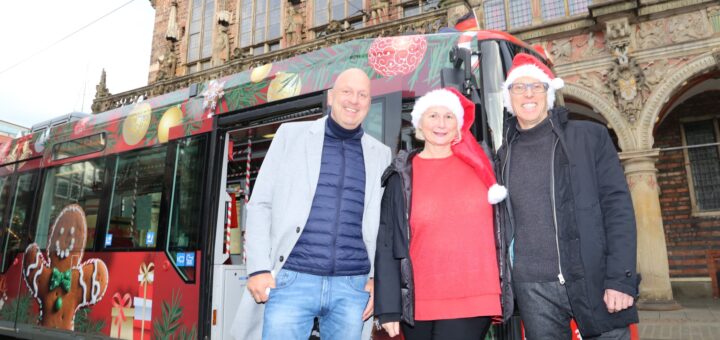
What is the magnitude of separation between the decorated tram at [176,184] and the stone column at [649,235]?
6.64 m

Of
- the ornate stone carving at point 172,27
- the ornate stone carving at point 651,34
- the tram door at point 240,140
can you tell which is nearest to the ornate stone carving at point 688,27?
the ornate stone carving at point 651,34

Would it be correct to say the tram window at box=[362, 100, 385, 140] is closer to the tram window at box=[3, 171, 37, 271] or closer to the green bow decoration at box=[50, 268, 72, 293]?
the green bow decoration at box=[50, 268, 72, 293]

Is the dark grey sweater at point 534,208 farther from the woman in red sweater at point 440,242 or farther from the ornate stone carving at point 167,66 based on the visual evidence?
the ornate stone carving at point 167,66

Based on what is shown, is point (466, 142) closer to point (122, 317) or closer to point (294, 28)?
point (122, 317)

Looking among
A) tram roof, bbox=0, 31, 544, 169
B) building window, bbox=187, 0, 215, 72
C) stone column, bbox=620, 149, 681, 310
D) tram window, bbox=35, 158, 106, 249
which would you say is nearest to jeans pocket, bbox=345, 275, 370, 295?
tram roof, bbox=0, 31, 544, 169

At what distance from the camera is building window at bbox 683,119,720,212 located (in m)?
11.7

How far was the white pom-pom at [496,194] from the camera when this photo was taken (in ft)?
7.07

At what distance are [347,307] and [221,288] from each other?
7.77ft

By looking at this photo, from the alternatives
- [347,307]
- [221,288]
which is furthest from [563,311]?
[221,288]

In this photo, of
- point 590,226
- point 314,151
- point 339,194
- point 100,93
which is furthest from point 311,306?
point 100,93

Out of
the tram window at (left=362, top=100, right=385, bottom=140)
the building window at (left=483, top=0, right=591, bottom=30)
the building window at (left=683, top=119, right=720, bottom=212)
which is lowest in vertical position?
the tram window at (left=362, top=100, right=385, bottom=140)

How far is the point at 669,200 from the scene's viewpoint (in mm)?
12078

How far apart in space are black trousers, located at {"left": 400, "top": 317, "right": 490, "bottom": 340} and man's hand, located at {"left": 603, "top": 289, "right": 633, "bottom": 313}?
530 mm

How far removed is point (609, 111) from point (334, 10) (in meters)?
8.84
